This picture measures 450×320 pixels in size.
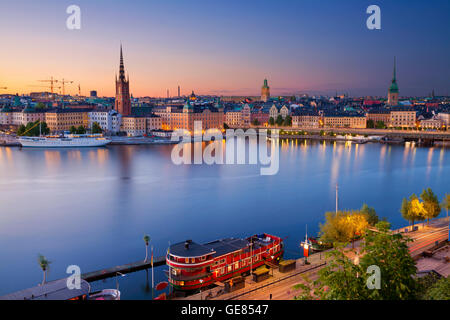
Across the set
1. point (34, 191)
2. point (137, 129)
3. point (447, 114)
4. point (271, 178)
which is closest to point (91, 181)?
point (34, 191)

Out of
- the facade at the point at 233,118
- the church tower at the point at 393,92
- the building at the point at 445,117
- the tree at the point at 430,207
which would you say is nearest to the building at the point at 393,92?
the church tower at the point at 393,92

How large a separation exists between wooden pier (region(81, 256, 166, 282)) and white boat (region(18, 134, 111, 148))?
19.6 metres

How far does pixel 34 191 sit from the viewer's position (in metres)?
12.1

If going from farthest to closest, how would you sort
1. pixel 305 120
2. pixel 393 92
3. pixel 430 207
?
pixel 393 92
pixel 305 120
pixel 430 207

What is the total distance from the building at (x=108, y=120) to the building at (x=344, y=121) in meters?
18.3

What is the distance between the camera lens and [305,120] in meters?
38.3

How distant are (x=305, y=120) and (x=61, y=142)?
22.4 metres

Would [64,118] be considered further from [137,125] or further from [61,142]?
[61,142]

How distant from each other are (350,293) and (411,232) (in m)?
4.70

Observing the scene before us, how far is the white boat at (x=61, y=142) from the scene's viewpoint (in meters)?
23.8

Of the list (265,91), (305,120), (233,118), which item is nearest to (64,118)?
(233,118)

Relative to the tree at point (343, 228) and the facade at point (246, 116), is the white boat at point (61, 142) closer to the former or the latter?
the facade at point (246, 116)
